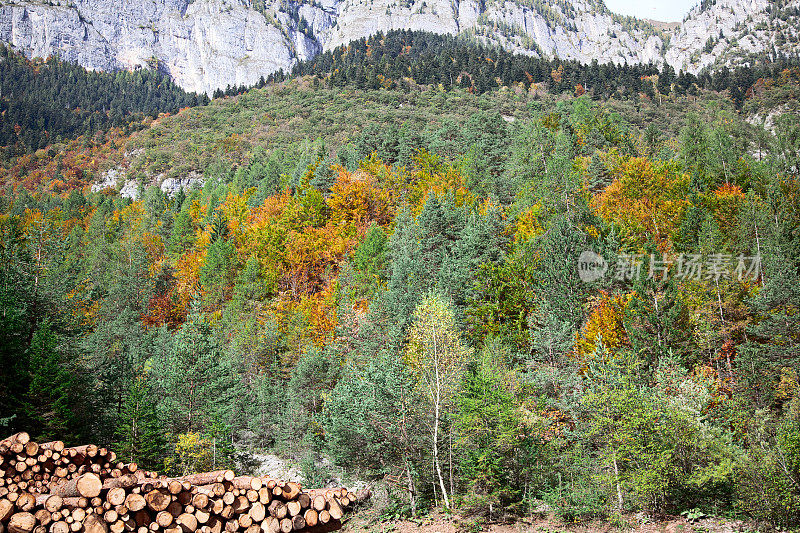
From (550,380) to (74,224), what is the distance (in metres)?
77.1

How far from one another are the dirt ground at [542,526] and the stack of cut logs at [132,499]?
5.20 m

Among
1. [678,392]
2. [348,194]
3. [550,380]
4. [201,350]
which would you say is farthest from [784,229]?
[201,350]

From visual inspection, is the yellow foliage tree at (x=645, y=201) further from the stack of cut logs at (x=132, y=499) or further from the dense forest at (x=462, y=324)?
the stack of cut logs at (x=132, y=499)

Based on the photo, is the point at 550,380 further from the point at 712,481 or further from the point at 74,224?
the point at 74,224

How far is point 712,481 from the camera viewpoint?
688 inches

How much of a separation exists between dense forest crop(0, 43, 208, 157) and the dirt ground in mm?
148727

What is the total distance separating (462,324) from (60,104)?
657 feet

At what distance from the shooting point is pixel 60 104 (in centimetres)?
17512
